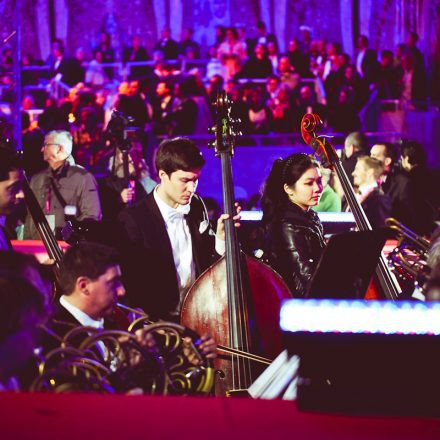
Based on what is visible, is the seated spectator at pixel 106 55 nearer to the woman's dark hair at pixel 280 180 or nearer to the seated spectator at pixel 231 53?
the seated spectator at pixel 231 53

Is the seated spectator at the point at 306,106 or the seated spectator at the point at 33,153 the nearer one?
the seated spectator at the point at 33,153

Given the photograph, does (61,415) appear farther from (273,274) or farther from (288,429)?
(273,274)

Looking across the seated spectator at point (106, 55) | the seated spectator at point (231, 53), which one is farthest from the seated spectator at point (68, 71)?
the seated spectator at point (231, 53)

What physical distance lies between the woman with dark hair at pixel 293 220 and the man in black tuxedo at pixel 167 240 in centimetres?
31

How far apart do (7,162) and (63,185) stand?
3.39 metres

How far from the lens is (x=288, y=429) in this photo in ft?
4.25

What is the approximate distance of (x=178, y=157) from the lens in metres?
3.56

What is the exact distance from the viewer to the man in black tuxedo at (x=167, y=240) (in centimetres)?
347

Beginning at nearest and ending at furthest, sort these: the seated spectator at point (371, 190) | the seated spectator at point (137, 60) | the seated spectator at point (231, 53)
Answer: the seated spectator at point (371, 190), the seated spectator at point (231, 53), the seated spectator at point (137, 60)

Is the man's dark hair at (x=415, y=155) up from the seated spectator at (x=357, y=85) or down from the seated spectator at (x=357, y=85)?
down

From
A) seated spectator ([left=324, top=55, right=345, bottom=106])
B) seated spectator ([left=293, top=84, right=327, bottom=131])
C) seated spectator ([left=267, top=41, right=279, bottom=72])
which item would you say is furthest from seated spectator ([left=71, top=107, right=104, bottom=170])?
seated spectator ([left=267, top=41, right=279, bottom=72])

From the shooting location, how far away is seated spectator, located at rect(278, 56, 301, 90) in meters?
12.2

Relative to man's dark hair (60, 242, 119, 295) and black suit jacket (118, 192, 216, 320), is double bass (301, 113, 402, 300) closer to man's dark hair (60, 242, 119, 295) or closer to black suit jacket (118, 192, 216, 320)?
black suit jacket (118, 192, 216, 320)

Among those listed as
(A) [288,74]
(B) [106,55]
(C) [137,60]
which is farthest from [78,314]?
(B) [106,55]
